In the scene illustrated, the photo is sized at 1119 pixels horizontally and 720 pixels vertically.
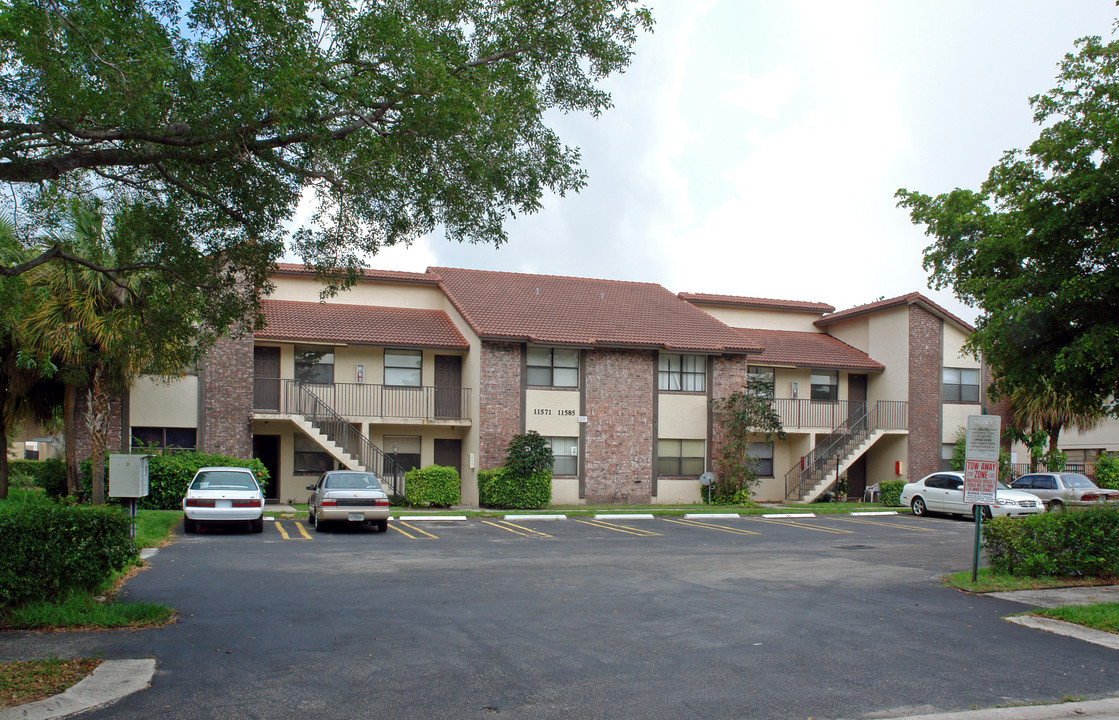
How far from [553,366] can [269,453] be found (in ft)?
31.4

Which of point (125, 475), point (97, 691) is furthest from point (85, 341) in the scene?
point (97, 691)

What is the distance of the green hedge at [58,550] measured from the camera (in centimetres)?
935

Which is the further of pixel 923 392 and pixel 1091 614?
pixel 923 392

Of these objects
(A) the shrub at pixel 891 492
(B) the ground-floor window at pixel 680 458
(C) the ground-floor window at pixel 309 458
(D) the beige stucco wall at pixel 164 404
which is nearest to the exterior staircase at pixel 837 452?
(A) the shrub at pixel 891 492

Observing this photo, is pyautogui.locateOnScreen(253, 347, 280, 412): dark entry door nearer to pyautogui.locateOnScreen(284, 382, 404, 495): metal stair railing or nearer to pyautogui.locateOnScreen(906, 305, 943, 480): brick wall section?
pyautogui.locateOnScreen(284, 382, 404, 495): metal stair railing

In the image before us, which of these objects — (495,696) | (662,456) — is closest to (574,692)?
(495,696)

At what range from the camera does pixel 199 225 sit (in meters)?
10.5

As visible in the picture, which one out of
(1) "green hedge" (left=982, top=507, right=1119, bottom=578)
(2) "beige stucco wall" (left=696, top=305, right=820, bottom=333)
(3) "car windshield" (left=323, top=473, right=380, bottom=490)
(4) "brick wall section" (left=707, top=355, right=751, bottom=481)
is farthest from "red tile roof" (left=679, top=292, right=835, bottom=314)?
(1) "green hedge" (left=982, top=507, right=1119, bottom=578)

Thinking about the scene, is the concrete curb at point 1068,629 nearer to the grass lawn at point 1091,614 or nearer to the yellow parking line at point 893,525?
the grass lawn at point 1091,614

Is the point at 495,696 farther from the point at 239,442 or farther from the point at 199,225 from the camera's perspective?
the point at 239,442

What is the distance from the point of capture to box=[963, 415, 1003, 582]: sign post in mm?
12578

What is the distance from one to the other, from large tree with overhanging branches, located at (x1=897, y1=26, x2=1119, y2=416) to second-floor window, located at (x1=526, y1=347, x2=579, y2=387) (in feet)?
52.9

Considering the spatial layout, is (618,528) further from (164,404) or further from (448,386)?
(164,404)

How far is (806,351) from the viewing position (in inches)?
1353
